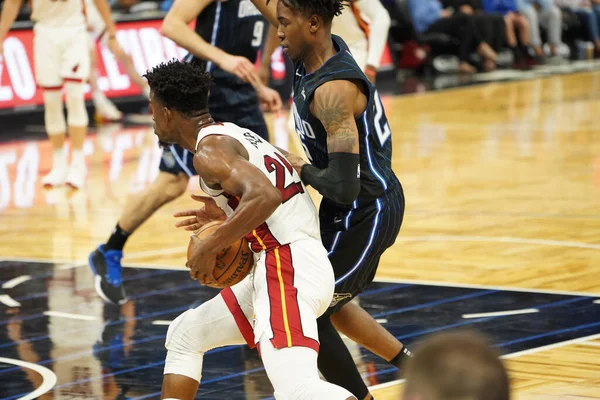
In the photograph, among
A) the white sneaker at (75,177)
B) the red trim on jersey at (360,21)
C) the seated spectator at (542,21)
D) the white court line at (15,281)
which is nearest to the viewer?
the white court line at (15,281)

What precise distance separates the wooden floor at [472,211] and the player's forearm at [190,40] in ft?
5.75

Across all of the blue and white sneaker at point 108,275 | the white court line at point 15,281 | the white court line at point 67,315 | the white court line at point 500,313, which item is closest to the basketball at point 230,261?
the white court line at point 500,313

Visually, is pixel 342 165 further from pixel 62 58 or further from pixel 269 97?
pixel 62 58

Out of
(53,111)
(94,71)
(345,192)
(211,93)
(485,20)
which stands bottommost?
(485,20)

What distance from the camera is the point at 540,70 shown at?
66.3 ft

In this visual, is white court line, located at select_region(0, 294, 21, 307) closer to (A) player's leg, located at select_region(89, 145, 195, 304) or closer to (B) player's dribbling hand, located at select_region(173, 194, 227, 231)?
(A) player's leg, located at select_region(89, 145, 195, 304)

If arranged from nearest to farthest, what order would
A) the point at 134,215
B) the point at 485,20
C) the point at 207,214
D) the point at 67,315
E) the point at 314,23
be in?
the point at 314,23, the point at 207,214, the point at 67,315, the point at 134,215, the point at 485,20

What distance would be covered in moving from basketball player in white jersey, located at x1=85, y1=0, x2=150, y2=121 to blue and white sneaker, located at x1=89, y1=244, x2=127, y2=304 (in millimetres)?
7697

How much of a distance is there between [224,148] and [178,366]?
778 millimetres

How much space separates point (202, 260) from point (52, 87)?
6.68 m

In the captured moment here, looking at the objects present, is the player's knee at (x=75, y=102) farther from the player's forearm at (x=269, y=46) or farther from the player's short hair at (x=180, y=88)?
the player's short hair at (x=180, y=88)

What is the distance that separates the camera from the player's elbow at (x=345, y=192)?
12.9ft

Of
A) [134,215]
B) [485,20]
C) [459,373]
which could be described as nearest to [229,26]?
[134,215]

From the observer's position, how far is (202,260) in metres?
3.77
